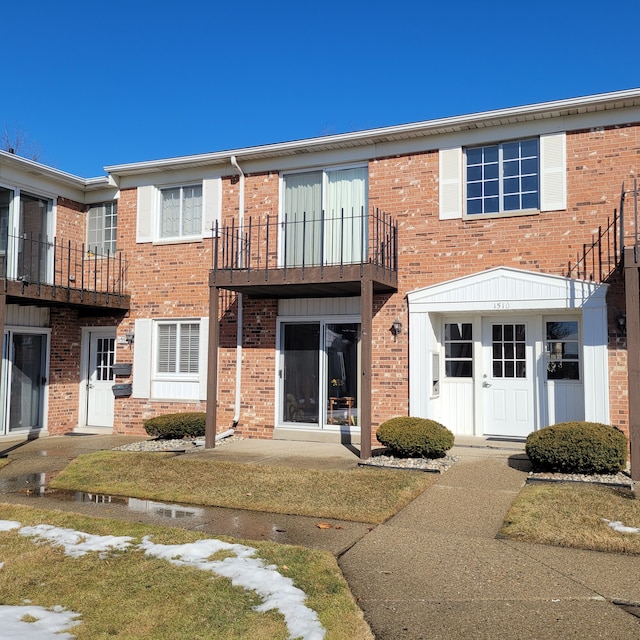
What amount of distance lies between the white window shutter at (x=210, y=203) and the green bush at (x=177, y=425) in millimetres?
3523

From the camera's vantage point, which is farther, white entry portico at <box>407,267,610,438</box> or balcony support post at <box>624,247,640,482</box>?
white entry portico at <box>407,267,610,438</box>

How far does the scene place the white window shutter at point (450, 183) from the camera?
1057 cm

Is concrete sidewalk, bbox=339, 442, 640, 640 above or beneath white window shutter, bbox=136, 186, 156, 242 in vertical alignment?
beneath

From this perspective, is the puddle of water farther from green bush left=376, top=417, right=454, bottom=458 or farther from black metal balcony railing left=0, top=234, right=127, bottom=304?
black metal balcony railing left=0, top=234, right=127, bottom=304

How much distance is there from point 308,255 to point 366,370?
3143 millimetres

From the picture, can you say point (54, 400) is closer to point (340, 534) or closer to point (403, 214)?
point (403, 214)

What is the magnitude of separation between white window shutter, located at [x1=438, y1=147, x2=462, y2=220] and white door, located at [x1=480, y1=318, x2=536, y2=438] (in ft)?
6.26

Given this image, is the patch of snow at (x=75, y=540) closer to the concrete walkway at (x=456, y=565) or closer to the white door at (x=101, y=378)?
the concrete walkway at (x=456, y=565)

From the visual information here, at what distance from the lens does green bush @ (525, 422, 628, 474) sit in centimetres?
783

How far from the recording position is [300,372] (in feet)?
38.5

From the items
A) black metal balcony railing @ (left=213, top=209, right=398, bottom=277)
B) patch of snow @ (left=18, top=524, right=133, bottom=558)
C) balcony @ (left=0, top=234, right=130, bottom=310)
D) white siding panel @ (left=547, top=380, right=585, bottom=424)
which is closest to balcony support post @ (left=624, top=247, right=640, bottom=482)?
white siding panel @ (left=547, top=380, right=585, bottom=424)

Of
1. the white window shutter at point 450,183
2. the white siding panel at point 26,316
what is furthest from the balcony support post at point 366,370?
the white siding panel at point 26,316

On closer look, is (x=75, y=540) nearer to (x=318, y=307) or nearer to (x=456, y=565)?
(x=456, y=565)

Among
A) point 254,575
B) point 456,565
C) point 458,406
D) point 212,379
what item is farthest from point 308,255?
point 254,575
